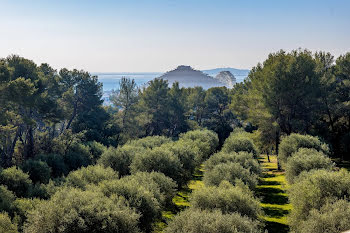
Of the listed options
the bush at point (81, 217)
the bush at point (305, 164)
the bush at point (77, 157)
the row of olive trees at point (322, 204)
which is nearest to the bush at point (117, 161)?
the bush at point (77, 157)

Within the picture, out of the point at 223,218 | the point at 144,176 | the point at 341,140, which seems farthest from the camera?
the point at 341,140

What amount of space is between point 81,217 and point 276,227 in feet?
62.9

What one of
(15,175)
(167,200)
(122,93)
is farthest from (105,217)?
(122,93)

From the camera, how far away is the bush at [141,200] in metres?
20.6

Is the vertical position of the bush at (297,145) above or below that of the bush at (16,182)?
above

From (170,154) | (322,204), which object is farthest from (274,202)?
(322,204)

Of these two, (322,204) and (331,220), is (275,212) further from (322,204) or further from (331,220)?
(331,220)

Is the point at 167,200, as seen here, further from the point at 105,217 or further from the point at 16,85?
the point at 16,85

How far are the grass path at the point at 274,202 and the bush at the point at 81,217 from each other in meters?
13.9

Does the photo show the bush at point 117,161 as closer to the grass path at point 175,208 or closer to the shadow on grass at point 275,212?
the grass path at point 175,208

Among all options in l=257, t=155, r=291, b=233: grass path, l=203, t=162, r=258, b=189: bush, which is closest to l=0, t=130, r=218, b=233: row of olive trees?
l=203, t=162, r=258, b=189: bush

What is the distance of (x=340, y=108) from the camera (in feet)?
163

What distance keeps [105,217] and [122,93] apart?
59732 mm

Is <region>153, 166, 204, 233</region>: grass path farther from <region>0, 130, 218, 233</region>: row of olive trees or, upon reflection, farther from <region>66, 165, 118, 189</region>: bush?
<region>66, 165, 118, 189</region>: bush
